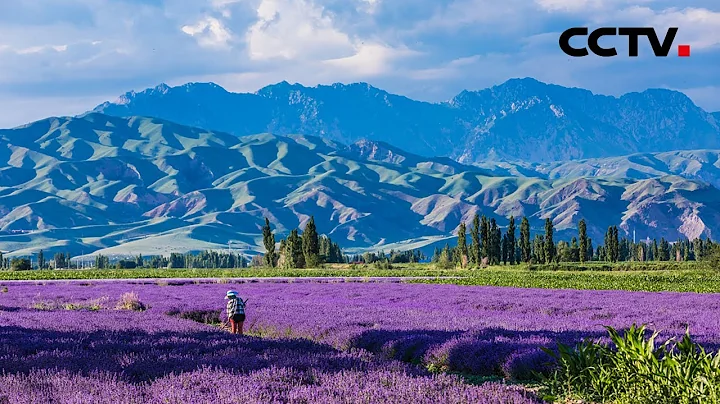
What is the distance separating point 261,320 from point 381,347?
8.38 meters

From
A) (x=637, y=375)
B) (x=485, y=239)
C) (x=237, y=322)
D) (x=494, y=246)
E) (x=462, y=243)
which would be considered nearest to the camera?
(x=637, y=375)

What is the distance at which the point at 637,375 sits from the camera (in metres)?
11.3

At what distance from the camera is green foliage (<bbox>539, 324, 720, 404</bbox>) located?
10.6 metres

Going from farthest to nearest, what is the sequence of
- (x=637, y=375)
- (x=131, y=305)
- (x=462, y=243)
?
1. (x=462, y=243)
2. (x=131, y=305)
3. (x=637, y=375)

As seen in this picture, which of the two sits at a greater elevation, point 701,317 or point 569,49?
point 569,49

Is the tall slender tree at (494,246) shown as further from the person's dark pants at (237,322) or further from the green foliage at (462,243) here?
the person's dark pants at (237,322)

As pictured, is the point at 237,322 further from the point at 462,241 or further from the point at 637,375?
the point at 462,241

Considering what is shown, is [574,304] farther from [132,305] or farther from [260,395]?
[260,395]

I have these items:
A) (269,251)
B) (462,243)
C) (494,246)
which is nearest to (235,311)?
(269,251)

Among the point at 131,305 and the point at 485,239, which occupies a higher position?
the point at 485,239

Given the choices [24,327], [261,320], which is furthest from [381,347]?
[24,327]

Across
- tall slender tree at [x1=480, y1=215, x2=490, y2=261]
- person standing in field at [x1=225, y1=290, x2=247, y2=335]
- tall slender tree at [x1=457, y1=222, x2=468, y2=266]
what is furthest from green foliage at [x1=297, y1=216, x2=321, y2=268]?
person standing in field at [x1=225, y1=290, x2=247, y2=335]

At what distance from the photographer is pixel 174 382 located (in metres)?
11.8

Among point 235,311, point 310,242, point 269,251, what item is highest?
point 310,242
